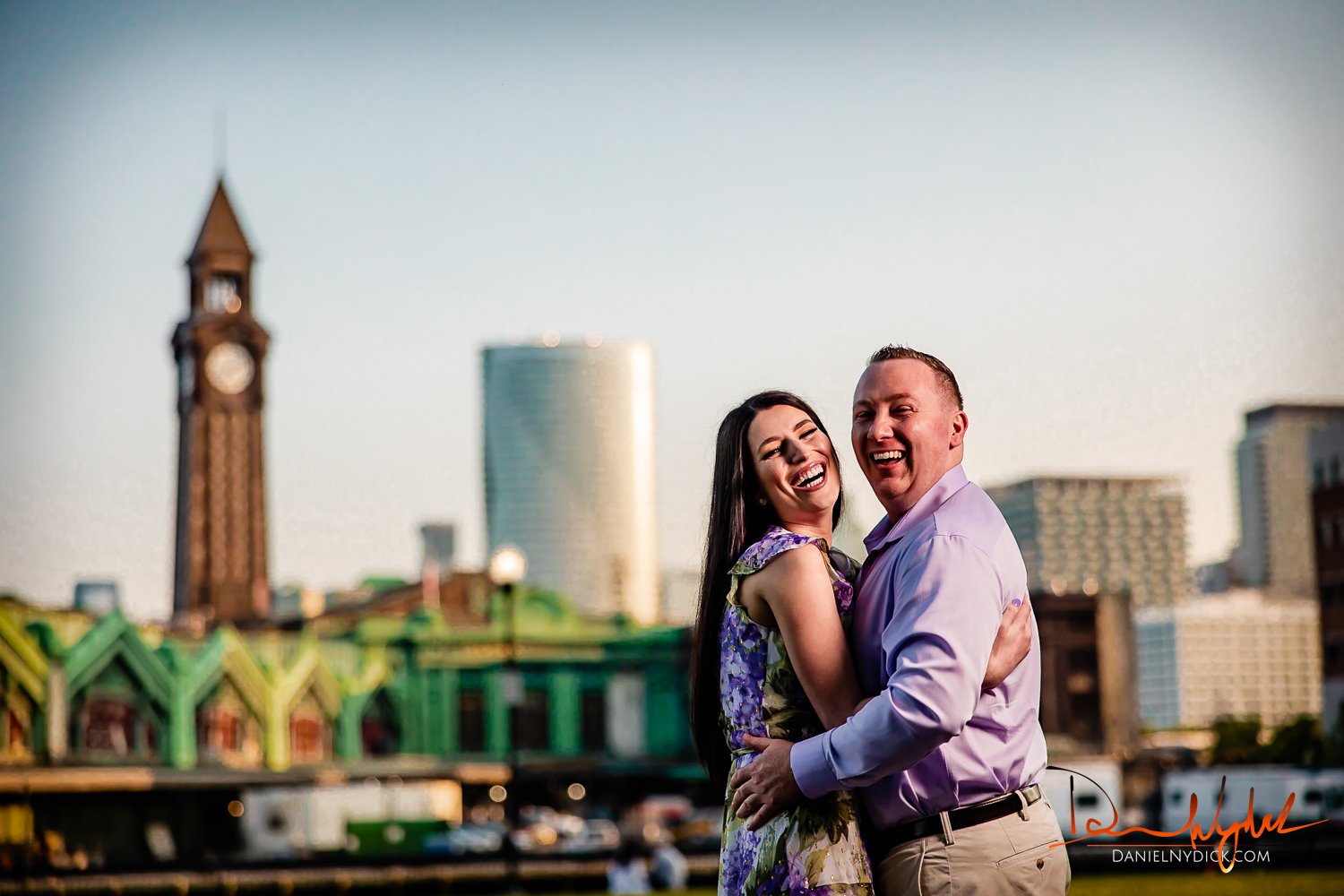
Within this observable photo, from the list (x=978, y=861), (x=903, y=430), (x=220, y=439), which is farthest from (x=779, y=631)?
(x=220, y=439)

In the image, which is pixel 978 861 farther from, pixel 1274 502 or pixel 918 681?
pixel 1274 502

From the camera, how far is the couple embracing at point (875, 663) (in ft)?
15.8

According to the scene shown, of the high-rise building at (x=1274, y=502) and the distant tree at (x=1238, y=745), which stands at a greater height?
the high-rise building at (x=1274, y=502)

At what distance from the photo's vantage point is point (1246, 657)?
7224 inches

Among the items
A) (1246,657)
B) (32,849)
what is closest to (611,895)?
(32,849)

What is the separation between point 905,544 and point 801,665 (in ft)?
1.47

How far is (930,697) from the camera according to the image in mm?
4676

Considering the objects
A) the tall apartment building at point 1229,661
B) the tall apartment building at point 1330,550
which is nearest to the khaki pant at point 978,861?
the tall apartment building at point 1330,550

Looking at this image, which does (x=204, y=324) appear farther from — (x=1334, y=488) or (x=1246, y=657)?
(x=1246, y=657)

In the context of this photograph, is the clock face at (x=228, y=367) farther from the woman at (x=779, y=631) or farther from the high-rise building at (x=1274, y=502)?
the high-rise building at (x=1274, y=502)

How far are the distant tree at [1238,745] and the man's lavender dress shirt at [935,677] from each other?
54.4 meters

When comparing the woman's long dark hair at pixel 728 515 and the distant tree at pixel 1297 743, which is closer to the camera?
the woman's long dark hair at pixel 728 515

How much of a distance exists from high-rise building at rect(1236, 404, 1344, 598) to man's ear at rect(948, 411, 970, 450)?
15421cm

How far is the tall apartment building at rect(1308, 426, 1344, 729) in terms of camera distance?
55.8 m
